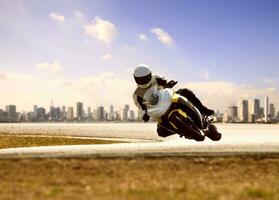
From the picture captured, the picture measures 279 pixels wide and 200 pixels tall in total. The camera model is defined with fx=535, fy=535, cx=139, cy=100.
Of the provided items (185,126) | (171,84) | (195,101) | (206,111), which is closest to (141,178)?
(185,126)

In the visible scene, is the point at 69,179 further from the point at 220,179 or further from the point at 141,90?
the point at 141,90

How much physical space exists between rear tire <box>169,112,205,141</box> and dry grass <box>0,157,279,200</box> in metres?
4.47

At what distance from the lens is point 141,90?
16.9m

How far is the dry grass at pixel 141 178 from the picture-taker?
9453 millimetres

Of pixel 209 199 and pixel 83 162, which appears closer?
pixel 209 199

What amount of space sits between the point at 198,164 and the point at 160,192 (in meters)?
2.75

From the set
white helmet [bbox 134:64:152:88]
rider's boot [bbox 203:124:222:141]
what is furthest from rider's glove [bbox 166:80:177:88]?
rider's boot [bbox 203:124:222:141]

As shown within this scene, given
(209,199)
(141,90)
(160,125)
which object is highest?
(141,90)

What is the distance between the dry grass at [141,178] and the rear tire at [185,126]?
447cm

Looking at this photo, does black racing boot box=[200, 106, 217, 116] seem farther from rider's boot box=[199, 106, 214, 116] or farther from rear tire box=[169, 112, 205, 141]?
rear tire box=[169, 112, 205, 141]

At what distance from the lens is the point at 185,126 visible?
1692cm

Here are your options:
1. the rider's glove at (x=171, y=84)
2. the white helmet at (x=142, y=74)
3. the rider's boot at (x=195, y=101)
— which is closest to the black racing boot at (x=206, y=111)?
the rider's boot at (x=195, y=101)

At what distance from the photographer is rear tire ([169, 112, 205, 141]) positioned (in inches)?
665

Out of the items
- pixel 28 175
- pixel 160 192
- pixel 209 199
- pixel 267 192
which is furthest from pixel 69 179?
pixel 267 192
